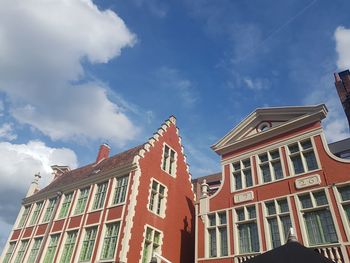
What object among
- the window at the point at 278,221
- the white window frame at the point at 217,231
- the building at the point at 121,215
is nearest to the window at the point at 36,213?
the building at the point at 121,215

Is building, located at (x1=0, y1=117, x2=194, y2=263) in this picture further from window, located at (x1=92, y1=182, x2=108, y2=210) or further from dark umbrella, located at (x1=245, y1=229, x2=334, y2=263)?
dark umbrella, located at (x1=245, y1=229, x2=334, y2=263)

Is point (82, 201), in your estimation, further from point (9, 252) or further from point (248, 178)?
point (248, 178)

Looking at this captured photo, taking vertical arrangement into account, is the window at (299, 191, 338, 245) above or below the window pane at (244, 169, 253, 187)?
below

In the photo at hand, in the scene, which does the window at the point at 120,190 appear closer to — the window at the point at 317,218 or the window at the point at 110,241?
the window at the point at 110,241

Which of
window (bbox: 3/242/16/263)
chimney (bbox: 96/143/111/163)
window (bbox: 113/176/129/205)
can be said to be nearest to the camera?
window (bbox: 113/176/129/205)

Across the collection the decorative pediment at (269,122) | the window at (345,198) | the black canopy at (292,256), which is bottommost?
the black canopy at (292,256)

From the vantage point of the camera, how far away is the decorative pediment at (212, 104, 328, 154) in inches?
562

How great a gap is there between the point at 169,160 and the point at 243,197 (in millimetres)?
7170

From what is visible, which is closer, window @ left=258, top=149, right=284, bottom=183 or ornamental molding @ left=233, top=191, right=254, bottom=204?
window @ left=258, top=149, right=284, bottom=183

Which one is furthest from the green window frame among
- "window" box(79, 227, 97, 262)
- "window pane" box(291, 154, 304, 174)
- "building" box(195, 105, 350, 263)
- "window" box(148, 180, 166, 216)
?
"window pane" box(291, 154, 304, 174)

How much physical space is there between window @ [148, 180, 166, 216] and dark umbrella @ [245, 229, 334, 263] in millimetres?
13310

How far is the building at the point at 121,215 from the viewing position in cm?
1608

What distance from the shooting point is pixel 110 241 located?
15992mm

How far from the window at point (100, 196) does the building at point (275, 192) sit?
5999mm
